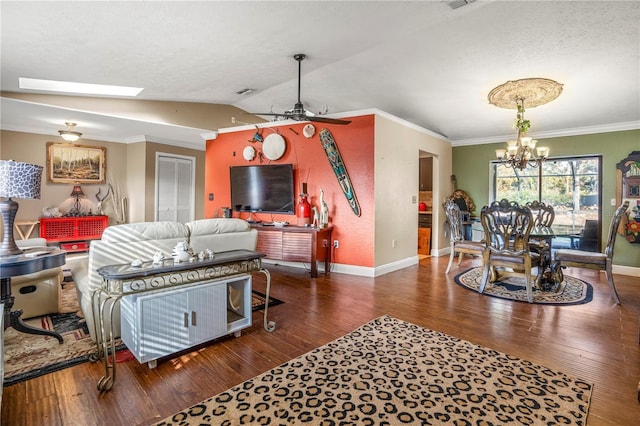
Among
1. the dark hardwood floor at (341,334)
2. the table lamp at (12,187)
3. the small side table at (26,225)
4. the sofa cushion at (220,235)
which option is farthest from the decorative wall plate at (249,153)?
the small side table at (26,225)

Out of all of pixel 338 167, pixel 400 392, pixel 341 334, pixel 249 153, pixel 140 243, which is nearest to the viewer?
pixel 400 392

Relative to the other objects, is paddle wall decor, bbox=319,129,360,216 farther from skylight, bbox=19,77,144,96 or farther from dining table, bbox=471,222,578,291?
skylight, bbox=19,77,144,96

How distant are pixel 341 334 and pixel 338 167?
9.43 ft

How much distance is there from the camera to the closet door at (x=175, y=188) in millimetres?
7762

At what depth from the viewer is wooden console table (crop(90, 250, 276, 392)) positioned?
6.66 ft

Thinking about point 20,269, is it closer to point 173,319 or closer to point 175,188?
point 173,319

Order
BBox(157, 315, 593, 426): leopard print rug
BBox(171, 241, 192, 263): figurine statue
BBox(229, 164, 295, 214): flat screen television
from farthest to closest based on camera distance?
BBox(229, 164, 295, 214): flat screen television
BBox(171, 241, 192, 263): figurine statue
BBox(157, 315, 593, 426): leopard print rug

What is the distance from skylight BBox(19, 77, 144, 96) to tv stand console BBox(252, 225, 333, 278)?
2.99 metres

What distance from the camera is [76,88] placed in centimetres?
477

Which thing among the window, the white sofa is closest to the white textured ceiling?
the window

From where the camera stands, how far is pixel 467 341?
2.64 meters

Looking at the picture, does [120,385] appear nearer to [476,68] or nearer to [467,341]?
[467,341]

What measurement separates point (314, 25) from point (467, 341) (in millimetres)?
3214

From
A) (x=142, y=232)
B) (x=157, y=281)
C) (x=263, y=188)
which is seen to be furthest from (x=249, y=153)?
(x=157, y=281)
